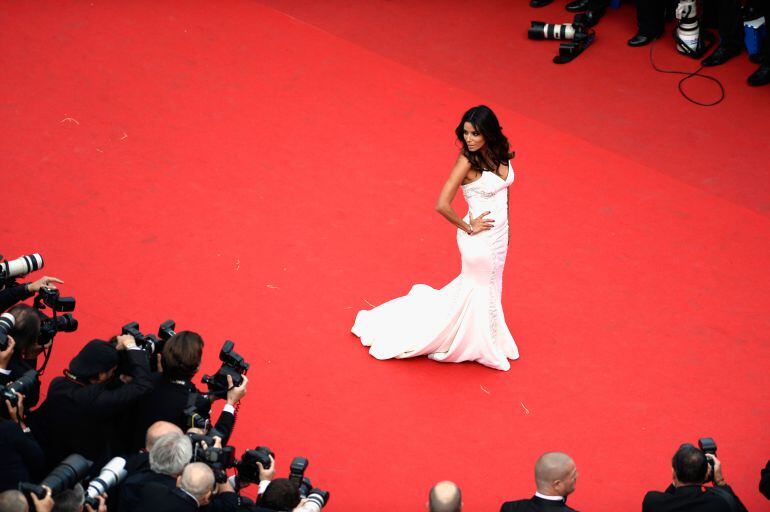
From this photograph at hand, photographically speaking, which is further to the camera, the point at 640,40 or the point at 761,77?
the point at 640,40

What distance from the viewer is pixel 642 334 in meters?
6.54

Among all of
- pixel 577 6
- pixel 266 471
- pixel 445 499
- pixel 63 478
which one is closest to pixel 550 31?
pixel 577 6

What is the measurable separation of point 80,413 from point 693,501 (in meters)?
2.78

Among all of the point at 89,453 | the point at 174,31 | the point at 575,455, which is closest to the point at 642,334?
the point at 575,455

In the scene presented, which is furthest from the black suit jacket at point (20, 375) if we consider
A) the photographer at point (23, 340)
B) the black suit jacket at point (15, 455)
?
the black suit jacket at point (15, 455)

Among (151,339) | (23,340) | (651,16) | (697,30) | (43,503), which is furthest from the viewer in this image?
(651,16)

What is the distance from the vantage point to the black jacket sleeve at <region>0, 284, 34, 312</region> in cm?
543

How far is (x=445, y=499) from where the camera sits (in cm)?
418

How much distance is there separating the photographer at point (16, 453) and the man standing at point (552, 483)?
6.76 feet

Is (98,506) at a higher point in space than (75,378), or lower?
lower

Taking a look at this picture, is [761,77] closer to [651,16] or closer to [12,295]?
[651,16]

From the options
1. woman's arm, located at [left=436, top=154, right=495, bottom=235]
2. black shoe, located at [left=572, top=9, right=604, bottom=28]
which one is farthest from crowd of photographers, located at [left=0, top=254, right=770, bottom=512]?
black shoe, located at [left=572, top=9, right=604, bottom=28]

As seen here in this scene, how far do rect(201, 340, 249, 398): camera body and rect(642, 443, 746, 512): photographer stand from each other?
1.97 metres

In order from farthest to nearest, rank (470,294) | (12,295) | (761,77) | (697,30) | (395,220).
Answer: (697,30), (761,77), (395,220), (470,294), (12,295)
